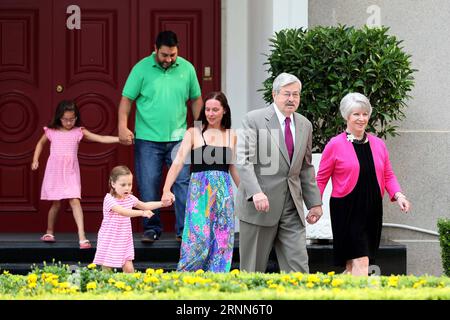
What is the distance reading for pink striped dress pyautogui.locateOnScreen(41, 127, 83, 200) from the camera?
10930 mm

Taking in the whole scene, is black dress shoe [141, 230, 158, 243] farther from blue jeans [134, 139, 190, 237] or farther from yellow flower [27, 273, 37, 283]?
yellow flower [27, 273, 37, 283]

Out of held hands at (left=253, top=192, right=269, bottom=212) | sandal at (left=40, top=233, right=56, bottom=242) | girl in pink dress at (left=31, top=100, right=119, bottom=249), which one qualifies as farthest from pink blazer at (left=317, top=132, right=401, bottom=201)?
sandal at (left=40, top=233, right=56, bottom=242)

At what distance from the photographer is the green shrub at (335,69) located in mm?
10594

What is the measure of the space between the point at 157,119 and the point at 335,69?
68.5 inches

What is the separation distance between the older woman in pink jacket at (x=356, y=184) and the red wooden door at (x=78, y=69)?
372cm

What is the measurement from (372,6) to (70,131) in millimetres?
3507

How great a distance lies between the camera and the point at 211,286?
21.9 ft

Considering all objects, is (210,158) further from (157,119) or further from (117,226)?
(157,119)

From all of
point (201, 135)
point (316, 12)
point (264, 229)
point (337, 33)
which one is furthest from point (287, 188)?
point (316, 12)

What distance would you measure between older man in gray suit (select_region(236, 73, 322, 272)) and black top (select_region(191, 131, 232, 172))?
918mm

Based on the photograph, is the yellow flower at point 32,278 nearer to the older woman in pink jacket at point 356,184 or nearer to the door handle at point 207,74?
the older woman in pink jacket at point 356,184

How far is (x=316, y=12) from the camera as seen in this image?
12.1 meters

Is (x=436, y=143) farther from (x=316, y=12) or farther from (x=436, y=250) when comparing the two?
(x=316, y=12)

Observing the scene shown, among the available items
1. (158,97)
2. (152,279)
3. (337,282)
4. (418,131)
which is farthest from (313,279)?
(418,131)
